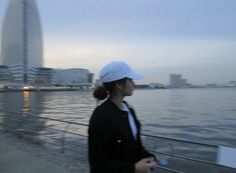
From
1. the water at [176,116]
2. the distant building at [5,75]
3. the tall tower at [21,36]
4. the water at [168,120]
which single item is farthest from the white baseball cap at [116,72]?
the distant building at [5,75]

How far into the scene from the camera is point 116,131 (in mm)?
2578

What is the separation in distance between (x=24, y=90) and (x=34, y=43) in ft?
85.6

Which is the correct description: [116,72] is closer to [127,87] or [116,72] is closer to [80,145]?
[127,87]

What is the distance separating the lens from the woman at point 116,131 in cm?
256

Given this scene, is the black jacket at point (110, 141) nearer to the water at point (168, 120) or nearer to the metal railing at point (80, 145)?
the metal railing at point (80, 145)

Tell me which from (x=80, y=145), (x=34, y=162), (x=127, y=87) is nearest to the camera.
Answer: (x=127, y=87)

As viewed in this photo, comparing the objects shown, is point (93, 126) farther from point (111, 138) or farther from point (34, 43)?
point (34, 43)

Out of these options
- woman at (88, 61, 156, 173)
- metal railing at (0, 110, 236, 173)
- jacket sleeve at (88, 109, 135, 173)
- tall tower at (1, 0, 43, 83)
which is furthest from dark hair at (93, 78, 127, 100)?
tall tower at (1, 0, 43, 83)

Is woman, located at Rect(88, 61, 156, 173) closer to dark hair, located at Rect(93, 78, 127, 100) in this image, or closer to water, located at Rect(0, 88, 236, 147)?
dark hair, located at Rect(93, 78, 127, 100)

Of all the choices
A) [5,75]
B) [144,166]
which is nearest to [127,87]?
[144,166]

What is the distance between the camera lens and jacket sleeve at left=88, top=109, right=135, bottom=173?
255 centimetres

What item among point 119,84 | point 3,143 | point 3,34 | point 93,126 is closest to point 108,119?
point 93,126

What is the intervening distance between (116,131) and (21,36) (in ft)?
626

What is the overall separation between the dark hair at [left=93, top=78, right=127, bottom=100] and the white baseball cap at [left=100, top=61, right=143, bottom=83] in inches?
1.3
